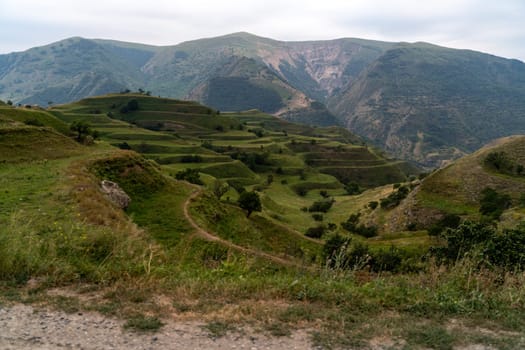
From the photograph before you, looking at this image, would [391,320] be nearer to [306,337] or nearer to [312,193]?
[306,337]

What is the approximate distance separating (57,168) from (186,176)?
1250 inches

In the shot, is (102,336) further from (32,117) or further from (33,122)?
(32,117)

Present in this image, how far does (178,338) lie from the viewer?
6.88 meters

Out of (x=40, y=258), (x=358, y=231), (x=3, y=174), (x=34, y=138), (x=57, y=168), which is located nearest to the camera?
→ (x=40, y=258)

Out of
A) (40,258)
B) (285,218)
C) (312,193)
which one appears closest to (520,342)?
(40,258)

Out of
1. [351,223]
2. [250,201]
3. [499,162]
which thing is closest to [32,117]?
[250,201]

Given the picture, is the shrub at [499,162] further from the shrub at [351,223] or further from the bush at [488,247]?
the bush at [488,247]

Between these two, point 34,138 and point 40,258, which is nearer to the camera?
point 40,258

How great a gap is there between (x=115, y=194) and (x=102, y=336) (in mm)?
27015

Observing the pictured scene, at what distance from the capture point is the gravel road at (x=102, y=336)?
6.59 meters

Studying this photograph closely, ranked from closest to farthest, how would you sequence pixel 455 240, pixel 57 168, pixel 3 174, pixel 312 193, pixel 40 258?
pixel 40 258 → pixel 455 240 → pixel 3 174 → pixel 57 168 → pixel 312 193

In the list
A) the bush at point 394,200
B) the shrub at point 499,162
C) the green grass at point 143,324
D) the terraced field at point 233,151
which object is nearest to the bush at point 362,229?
the bush at point 394,200

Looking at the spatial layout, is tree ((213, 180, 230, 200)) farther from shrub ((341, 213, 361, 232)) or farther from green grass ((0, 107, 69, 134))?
green grass ((0, 107, 69, 134))

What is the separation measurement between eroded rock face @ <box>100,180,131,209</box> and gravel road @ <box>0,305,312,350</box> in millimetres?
24976
